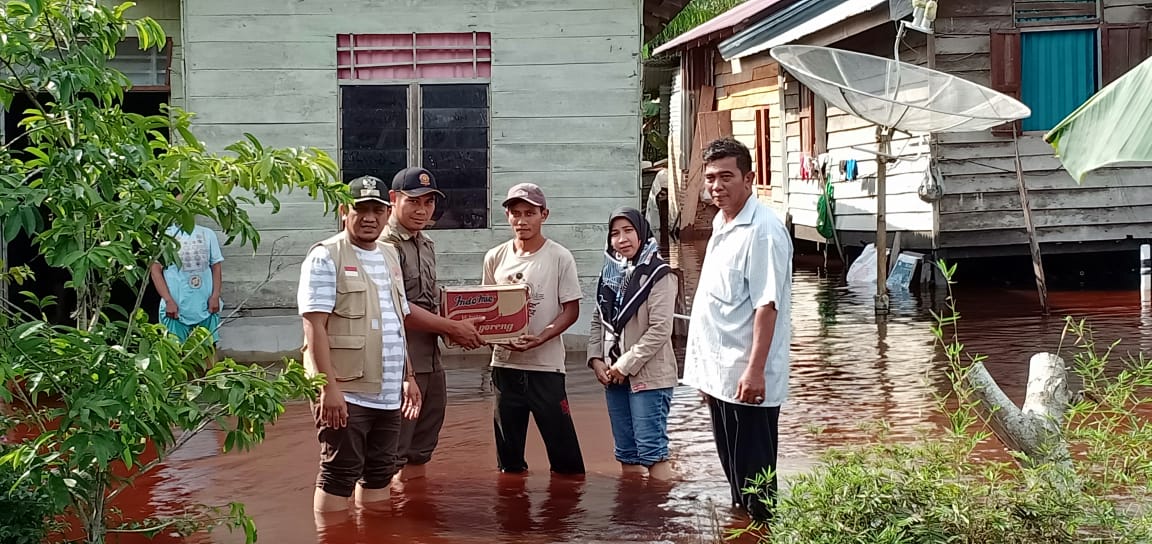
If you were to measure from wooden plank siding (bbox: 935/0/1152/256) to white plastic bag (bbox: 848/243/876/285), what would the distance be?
5.95ft

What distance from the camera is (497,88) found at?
11.0 m

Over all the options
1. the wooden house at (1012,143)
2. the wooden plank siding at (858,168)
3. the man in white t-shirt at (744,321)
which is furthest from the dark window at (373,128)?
the wooden house at (1012,143)

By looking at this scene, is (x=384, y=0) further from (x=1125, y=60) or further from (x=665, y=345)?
(x=1125, y=60)

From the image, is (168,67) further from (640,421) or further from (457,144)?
(640,421)

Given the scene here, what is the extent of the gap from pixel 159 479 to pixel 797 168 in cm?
1697

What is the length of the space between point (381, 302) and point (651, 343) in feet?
4.87

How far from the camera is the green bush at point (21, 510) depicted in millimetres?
4773

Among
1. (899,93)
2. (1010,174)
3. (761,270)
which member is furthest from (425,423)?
(1010,174)

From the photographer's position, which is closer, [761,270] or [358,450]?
[761,270]

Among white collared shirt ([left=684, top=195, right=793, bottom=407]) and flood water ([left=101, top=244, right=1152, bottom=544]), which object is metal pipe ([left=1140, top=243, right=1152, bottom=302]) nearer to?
flood water ([left=101, top=244, right=1152, bottom=544])

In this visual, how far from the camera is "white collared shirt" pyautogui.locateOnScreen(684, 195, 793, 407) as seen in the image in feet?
18.3

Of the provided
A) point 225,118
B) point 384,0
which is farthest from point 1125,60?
point 225,118

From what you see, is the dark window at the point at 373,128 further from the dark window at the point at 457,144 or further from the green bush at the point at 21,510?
the green bush at the point at 21,510

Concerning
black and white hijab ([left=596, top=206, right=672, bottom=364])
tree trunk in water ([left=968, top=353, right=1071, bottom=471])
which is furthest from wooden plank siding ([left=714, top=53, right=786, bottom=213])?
tree trunk in water ([left=968, top=353, right=1071, bottom=471])
